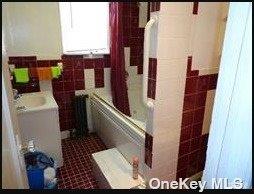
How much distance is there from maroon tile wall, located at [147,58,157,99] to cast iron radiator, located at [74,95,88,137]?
1.54 metres

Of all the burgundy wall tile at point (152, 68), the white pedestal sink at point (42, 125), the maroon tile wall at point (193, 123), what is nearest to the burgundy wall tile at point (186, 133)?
the maroon tile wall at point (193, 123)

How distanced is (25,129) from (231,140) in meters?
1.87

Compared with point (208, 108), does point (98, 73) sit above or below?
above

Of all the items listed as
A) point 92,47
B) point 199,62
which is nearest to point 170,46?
point 199,62

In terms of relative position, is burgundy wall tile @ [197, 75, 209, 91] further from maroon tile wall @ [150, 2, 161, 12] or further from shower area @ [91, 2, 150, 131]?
shower area @ [91, 2, 150, 131]

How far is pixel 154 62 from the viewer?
1.41 meters

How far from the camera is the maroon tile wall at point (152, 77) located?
55.9 inches

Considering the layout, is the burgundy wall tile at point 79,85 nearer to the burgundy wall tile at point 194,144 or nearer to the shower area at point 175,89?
the shower area at point 175,89

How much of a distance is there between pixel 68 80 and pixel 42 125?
2.78 ft

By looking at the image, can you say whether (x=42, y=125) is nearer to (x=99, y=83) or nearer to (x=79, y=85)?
(x=79, y=85)

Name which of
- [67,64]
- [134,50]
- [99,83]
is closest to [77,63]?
[67,64]

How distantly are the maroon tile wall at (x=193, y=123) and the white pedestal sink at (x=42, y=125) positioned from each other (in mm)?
1304

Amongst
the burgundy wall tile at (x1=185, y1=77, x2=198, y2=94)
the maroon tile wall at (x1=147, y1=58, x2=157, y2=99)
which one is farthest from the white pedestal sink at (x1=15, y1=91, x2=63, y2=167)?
the burgundy wall tile at (x1=185, y1=77, x2=198, y2=94)

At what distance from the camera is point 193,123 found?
1.80 meters
